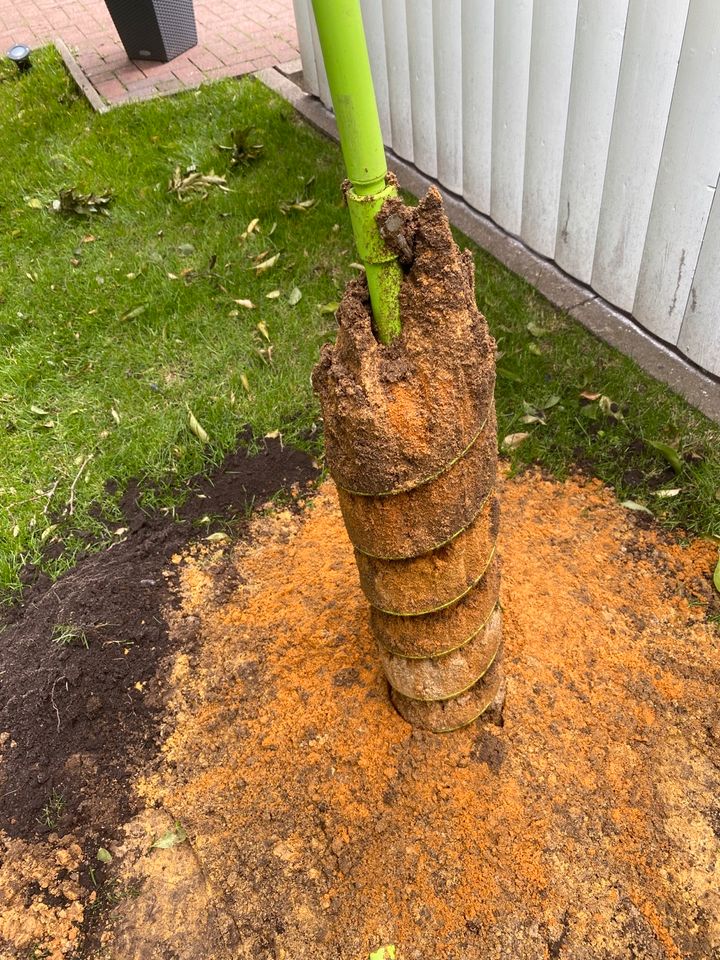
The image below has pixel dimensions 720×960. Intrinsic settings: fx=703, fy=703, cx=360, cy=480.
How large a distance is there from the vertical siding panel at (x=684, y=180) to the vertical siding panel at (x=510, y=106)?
966 millimetres

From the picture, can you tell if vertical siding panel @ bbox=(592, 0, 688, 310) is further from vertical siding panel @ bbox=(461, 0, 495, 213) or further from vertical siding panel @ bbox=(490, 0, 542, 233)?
vertical siding panel @ bbox=(461, 0, 495, 213)

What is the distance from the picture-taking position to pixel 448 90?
4043 millimetres

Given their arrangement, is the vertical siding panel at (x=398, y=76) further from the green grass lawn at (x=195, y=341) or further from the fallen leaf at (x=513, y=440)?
the fallen leaf at (x=513, y=440)

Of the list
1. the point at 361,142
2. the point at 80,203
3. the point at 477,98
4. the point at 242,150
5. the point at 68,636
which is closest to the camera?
the point at 361,142

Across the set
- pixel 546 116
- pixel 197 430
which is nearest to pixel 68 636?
pixel 197 430

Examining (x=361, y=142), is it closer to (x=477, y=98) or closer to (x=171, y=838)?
(x=171, y=838)

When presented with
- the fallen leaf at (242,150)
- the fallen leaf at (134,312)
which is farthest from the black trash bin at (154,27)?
the fallen leaf at (134,312)

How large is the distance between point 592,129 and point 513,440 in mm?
1448

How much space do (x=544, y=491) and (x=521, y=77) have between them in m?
2.13

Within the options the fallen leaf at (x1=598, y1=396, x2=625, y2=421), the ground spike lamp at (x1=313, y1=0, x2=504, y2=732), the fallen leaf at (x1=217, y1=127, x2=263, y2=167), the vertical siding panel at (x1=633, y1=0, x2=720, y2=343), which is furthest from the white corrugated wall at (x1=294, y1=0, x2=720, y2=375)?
the ground spike lamp at (x1=313, y1=0, x2=504, y2=732)

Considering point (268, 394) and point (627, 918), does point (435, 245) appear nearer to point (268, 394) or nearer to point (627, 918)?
point (627, 918)

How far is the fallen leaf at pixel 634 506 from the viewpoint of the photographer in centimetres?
266

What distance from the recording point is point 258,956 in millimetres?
1786

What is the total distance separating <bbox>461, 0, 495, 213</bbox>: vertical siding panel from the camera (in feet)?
11.7
